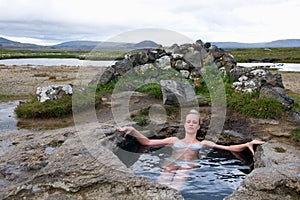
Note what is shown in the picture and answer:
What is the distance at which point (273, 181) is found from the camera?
6781mm

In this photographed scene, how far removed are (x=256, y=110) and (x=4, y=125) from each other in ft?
27.2

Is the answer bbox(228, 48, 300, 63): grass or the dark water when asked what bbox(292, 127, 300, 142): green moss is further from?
bbox(228, 48, 300, 63): grass

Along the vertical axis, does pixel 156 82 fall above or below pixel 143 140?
above

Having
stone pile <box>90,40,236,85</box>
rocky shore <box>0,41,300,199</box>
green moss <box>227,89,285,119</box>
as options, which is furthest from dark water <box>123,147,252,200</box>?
stone pile <box>90,40,236,85</box>

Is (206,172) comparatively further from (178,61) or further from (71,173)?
(178,61)

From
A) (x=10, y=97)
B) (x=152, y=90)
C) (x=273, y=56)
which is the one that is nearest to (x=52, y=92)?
(x=152, y=90)

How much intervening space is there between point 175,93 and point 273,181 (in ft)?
22.4

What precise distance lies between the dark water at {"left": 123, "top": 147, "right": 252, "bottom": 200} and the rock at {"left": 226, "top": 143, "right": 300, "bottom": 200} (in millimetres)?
636

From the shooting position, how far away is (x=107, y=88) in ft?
52.7

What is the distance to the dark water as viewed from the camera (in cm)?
734

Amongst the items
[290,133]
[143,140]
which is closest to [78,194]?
[143,140]

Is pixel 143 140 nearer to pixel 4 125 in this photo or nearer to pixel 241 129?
pixel 241 129

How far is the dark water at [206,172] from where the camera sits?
7336 millimetres

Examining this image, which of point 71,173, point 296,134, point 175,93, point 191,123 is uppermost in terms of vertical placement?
point 175,93
